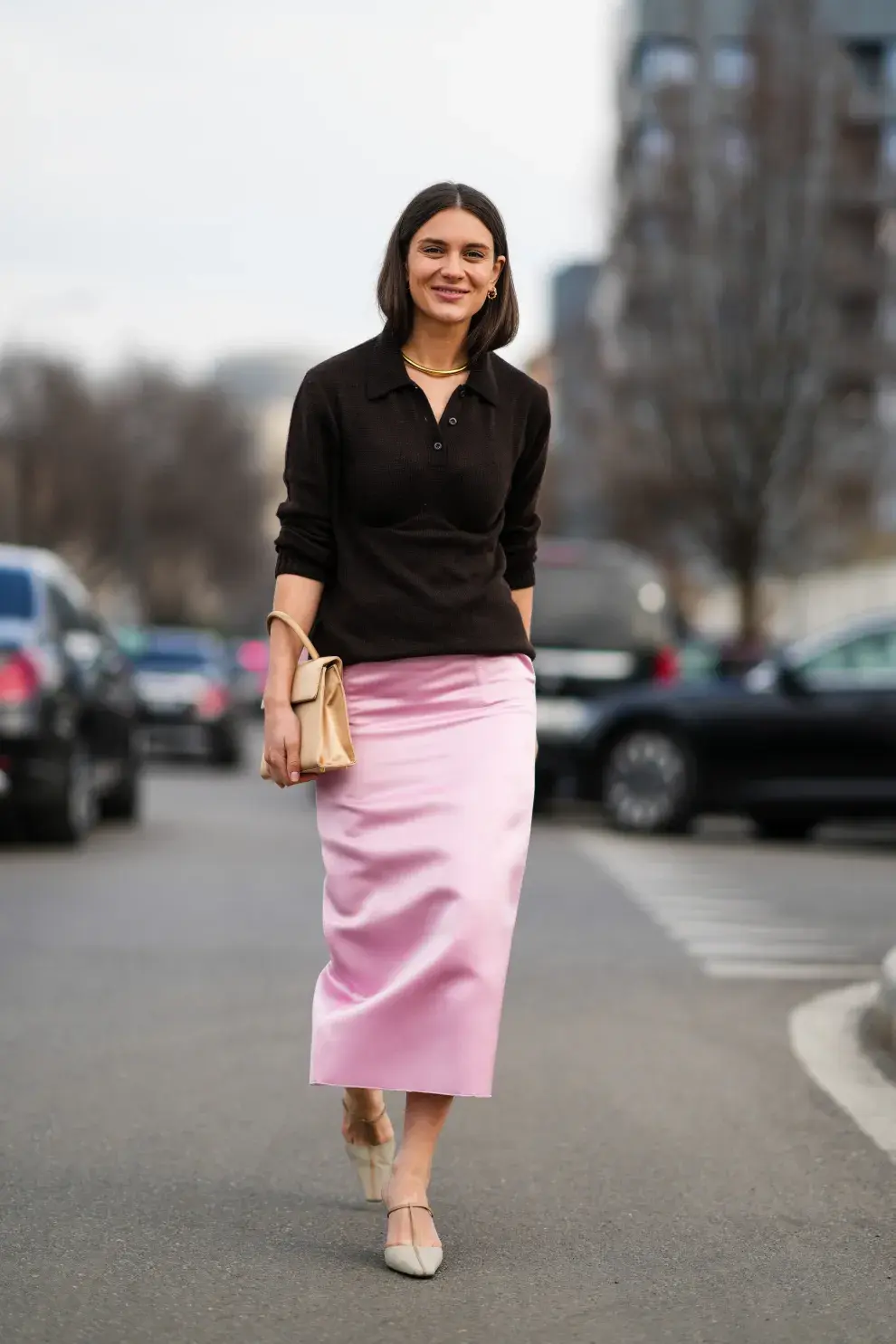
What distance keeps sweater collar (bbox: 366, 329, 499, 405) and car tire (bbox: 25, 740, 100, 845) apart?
933cm

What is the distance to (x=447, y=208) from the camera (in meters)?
4.91

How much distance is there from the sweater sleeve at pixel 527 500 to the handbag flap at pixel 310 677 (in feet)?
1.63

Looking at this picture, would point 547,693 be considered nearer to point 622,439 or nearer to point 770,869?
point 770,869

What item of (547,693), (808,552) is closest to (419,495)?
(547,693)

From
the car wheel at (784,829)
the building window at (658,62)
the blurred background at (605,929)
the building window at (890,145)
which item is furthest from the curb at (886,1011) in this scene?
the building window at (890,145)

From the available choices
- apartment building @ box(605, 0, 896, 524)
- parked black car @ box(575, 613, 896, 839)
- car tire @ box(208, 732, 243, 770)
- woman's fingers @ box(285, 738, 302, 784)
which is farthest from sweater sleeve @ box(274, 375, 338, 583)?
apartment building @ box(605, 0, 896, 524)

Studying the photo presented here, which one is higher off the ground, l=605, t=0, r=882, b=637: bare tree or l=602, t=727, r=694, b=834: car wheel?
l=605, t=0, r=882, b=637: bare tree

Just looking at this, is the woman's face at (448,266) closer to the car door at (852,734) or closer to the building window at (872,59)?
the car door at (852,734)

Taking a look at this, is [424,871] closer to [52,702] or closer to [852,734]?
[52,702]

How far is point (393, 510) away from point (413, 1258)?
4.64 feet

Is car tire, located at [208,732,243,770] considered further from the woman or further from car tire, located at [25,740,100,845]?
the woman

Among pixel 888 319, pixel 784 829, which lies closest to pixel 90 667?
pixel 784 829

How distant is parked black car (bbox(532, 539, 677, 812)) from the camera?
17578 millimetres

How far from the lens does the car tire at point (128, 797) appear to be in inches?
661
